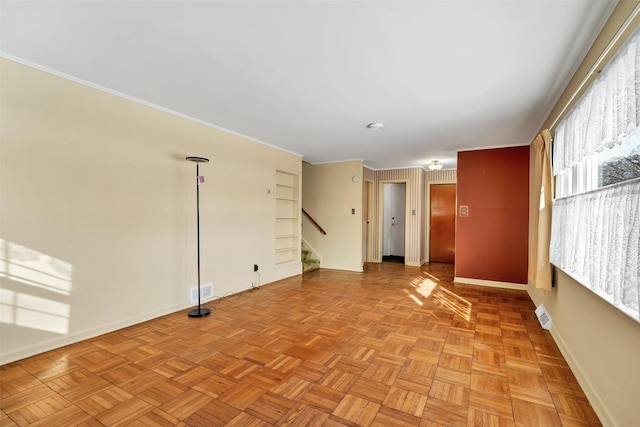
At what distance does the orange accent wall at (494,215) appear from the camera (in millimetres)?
4617

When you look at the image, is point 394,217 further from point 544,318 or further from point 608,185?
point 608,185

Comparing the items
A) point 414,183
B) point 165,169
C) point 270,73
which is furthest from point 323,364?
point 414,183

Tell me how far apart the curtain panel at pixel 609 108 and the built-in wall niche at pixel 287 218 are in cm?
411

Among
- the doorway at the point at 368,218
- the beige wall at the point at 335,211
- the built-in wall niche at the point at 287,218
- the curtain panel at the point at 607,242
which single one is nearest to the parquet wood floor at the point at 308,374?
the curtain panel at the point at 607,242

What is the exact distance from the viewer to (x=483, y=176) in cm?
488

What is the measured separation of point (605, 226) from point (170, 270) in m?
3.82

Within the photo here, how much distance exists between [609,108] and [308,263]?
513cm

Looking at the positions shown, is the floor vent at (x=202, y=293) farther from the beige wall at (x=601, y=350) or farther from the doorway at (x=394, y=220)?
the doorway at (x=394, y=220)

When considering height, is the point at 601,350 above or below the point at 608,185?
below

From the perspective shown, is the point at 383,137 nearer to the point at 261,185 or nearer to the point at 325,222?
the point at 261,185

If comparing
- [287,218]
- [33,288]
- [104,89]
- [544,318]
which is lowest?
[544,318]

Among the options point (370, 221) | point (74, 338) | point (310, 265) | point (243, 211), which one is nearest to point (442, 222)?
point (370, 221)

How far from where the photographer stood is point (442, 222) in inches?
286

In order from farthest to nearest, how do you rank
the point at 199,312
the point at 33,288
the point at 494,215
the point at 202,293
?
1. the point at 494,215
2. the point at 202,293
3. the point at 199,312
4. the point at 33,288
